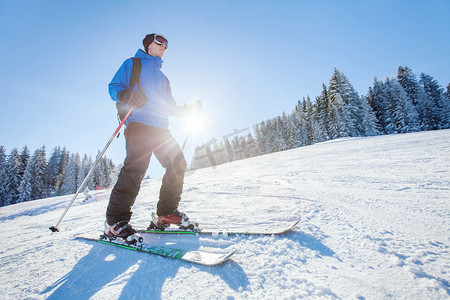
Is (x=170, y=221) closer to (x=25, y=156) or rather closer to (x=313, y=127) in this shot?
(x=313, y=127)

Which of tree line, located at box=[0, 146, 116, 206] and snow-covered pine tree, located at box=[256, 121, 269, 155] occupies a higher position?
snow-covered pine tree, located at box=[256, 121, 269, 155]

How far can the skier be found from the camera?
2129mm

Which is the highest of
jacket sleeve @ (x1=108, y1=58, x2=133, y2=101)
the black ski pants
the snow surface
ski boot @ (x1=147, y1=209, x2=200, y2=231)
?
jacket sleeve @ (x1=108, y1=58, x2=133, y2=101)

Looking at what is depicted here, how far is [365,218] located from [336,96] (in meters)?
34.1

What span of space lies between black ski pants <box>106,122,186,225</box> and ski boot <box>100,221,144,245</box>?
6 cm

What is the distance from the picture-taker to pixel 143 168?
231cm

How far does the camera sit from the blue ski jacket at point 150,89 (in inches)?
95.6

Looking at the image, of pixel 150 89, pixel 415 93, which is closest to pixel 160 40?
pixel 150 89

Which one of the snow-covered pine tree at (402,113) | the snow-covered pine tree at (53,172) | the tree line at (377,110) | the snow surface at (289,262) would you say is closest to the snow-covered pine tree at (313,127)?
the tree line at (377,110)

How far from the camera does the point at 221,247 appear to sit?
174cm

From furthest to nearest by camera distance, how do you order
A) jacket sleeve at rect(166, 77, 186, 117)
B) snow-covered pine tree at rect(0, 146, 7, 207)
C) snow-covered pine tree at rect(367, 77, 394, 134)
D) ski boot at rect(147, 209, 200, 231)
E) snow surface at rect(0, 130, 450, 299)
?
snow-covered pine tree at rect(0, 146, 7, 207) → snow-covered pine tree at rect(367, 77, 394, 134) → jacket sleeve at rect(166, 77, 186, 117) → ski boot at rect(147, 209, 200, 231) → snow surface at rect(0, 130, 450, 299)

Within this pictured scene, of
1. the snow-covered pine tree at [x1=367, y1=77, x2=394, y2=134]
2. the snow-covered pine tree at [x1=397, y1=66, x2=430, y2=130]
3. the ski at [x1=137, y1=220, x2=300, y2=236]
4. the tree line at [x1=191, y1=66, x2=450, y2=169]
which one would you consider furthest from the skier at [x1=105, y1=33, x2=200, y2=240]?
the snow-covered pine tree at [x1=397, y1=66, x2=430, y2=130]

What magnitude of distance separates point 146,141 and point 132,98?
0.52m

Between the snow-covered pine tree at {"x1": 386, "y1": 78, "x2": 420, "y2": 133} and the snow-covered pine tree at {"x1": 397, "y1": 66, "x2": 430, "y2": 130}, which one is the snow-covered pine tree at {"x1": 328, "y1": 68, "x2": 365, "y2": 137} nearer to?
the snow-covered pine tree at {"x1": 386, "y1": 78, "x2": 420, "y2": 133}
